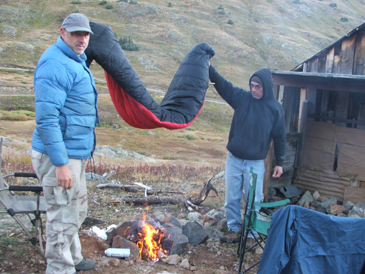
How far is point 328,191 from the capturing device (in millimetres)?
5750

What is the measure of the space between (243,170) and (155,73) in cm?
3378

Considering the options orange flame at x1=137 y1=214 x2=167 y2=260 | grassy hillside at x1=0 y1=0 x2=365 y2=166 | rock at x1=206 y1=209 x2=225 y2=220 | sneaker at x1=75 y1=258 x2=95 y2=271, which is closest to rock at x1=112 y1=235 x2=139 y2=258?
orange flame at x1=137 y1=214 x2=167 y2=260

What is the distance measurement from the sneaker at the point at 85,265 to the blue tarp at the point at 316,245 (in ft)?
5.12

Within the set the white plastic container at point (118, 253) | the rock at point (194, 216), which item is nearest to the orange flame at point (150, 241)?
the white plastic container at point (118, 253)

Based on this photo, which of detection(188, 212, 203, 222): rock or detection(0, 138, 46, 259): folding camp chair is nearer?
detection(0, 138, 46, 259): folding camp chair

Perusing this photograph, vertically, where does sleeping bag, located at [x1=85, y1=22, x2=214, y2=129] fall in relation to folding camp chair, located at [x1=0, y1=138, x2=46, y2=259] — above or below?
above

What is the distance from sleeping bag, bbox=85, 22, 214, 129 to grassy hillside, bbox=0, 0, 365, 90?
93.8 feet

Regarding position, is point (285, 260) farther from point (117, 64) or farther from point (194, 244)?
point (117, 64)

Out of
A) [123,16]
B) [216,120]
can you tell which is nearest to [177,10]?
[123,16]

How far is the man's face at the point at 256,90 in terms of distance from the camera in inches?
144

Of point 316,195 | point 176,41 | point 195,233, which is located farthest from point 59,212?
point 176,41

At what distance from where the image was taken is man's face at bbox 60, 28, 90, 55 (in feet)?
7.79

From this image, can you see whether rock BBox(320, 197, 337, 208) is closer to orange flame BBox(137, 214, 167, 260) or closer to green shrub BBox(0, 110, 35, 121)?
orange flame BBox(137, 214, 167, 260)

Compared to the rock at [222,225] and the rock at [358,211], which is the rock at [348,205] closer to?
the rock at [358,211]
